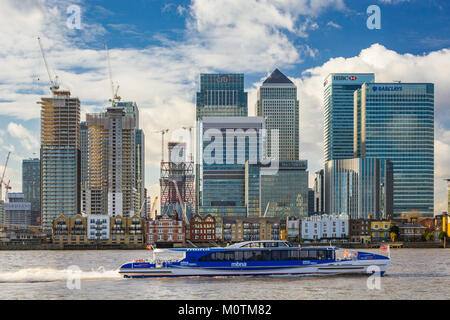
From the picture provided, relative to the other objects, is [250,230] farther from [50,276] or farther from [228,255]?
[50,276]

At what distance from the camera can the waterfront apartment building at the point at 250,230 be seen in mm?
156375

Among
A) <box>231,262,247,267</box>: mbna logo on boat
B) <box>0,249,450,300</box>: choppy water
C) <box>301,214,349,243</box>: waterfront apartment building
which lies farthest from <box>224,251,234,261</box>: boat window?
<box>301,214,349,243</box>: waterfront apartment building

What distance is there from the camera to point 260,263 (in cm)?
5625

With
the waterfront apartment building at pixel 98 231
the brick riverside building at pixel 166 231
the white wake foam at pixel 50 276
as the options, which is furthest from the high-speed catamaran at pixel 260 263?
the waterfront apartment building at pixel 98 231

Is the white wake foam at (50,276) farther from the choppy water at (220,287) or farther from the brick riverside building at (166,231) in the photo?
the brick riverside building at (166,231)

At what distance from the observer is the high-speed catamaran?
5559cm

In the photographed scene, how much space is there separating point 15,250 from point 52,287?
337 ft

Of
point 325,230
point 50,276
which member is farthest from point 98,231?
point 50,276

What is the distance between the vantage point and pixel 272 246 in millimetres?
57500

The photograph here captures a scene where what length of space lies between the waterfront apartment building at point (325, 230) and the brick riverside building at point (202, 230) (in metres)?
21.7

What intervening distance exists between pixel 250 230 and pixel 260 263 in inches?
3986
